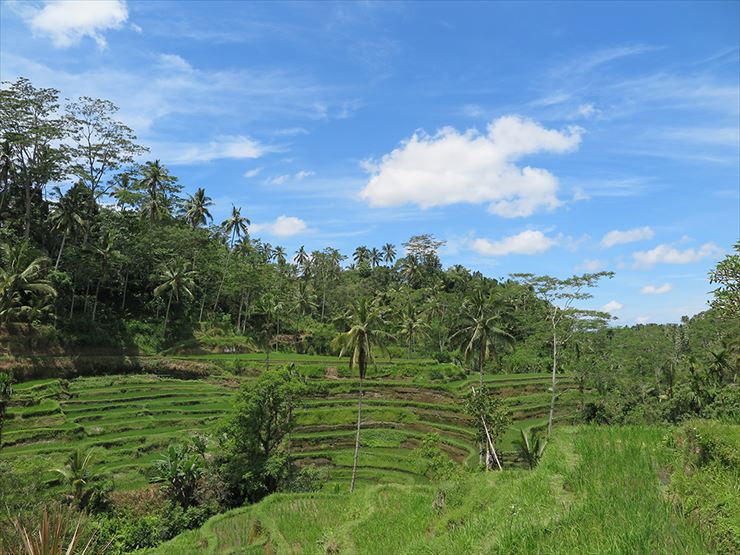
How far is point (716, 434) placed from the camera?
7.82m

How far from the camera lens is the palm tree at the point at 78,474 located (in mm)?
26391

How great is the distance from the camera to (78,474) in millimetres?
26938

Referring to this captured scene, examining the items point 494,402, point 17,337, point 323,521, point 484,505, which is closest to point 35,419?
point 17,337

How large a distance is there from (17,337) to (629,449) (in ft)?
162

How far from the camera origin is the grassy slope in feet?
19.6

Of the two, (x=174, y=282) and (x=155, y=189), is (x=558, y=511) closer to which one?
(x=174, y=282)

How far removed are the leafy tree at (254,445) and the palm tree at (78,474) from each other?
25.6 ft

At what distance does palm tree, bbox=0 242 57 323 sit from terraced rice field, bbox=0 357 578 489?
8002mm

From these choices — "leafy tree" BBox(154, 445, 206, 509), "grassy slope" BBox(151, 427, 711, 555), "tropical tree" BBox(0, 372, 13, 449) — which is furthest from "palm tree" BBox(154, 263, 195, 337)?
"grassy slope" BBox(151, 427, 711, 555)

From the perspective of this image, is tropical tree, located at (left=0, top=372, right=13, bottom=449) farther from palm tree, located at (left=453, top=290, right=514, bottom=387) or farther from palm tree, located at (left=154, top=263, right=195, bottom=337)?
palm tree, located at (left=453, top=290, right=514, bottom=387)

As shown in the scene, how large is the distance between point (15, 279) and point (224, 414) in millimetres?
23200

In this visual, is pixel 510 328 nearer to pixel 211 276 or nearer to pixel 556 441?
pixel 211 276

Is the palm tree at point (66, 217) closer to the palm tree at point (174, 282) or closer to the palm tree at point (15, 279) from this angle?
the palm tree at point (15, 279)

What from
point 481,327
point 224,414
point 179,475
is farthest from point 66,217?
point 481,327
